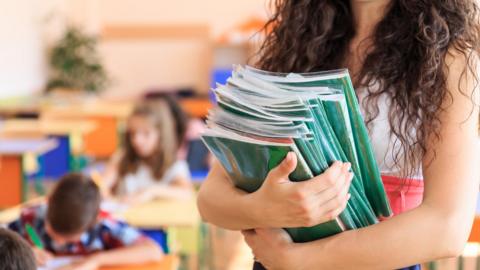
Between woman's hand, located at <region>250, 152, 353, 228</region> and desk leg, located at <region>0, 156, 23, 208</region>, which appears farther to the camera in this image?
desk leg, located at <region>0, 156, 23, 208</region>

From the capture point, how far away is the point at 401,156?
108 centimetres

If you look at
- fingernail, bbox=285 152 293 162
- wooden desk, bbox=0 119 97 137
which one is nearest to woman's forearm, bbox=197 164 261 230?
fingernail, bbox=285 152 293 162

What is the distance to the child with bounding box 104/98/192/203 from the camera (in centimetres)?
422

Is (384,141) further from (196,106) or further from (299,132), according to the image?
(196,106)

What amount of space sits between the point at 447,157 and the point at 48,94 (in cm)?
839

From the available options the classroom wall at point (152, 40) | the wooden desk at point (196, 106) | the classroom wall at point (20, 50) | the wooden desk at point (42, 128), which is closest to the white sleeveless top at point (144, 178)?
the wooden desk at point (42, 128)

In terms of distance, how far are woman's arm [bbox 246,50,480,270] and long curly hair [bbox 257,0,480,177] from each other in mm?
18

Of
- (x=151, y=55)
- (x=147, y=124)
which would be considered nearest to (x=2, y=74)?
(x=151, y=55)

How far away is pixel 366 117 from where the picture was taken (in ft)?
3.60

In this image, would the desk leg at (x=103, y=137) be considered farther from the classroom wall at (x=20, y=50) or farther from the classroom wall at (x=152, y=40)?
the classroom wall at (x=152, y=40)

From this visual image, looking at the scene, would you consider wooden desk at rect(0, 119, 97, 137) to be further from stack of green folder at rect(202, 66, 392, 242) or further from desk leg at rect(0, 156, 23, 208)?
stack of green folder at rect(202, 66, 392, 242)

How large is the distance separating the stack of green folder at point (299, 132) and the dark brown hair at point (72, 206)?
159 centimetres

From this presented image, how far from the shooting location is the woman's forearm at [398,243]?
0.98 metres

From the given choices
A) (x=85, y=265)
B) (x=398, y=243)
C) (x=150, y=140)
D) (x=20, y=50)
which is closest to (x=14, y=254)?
(x=398, y=243)
